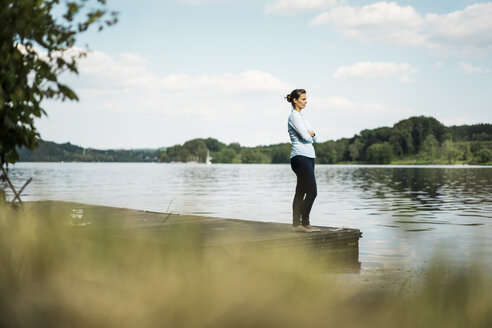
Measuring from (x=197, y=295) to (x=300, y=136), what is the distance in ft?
16.3

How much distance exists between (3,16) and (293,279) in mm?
3446

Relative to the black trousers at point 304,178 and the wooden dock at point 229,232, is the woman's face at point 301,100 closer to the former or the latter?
the black trousers at point 304,178

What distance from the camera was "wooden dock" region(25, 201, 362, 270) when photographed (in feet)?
26.5

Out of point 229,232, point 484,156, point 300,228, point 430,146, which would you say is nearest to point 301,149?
point 300,228

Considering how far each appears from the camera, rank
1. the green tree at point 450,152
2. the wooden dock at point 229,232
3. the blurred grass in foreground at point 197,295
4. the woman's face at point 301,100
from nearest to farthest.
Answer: the blurred grass in foreground at point 197,295
the wooden dock at point 229,232
the woman's face at point 301,100
the green tree at point 450,152

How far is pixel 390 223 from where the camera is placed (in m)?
18.8

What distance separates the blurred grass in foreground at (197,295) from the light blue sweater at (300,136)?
403cm

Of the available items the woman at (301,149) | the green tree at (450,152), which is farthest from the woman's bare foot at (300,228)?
the green tree at (450,152)

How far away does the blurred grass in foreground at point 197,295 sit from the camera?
389 centimetres

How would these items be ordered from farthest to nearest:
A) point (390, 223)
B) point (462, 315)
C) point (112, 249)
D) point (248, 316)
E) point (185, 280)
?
point (390, 223) < point (112, 249) < point (185, 280) < point (248, 316) < point (462, 315)

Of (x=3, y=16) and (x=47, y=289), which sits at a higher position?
(x=3, y=16)

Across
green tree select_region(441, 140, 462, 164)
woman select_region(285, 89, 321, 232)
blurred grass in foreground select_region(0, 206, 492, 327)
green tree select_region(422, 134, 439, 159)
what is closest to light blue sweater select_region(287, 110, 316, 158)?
woman select_region(285, 89, 321, 232)

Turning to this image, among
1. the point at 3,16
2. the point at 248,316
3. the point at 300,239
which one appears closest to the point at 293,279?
the point at 248,316

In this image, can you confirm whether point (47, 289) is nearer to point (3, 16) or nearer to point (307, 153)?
point (3, 16)
